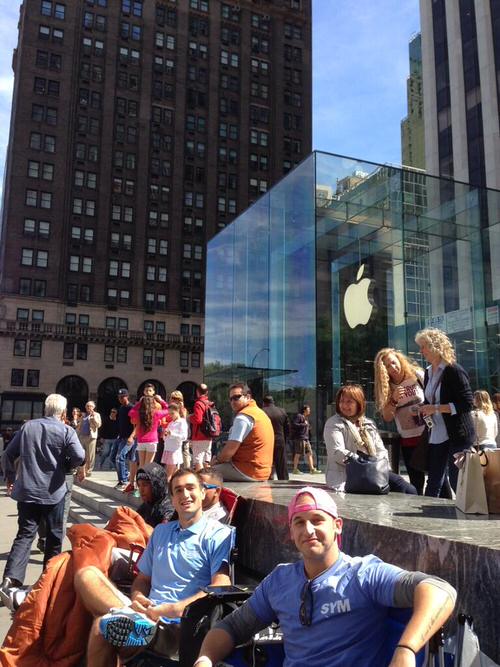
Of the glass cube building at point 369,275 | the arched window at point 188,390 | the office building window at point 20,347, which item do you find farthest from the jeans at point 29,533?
the arched window at point 188,390

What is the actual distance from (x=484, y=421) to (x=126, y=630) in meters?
6.31

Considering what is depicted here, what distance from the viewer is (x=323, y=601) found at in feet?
8.47

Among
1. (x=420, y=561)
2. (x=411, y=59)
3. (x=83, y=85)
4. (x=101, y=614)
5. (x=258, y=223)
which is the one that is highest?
(x=411, y=59)

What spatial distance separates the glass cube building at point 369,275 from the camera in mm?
18016

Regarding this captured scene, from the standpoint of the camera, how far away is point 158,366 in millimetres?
61031

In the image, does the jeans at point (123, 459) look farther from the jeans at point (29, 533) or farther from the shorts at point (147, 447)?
the jeans at point (29, 533)

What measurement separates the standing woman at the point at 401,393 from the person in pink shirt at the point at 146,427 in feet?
19.5

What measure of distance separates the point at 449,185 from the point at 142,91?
2117 inches

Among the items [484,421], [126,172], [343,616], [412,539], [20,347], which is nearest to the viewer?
[343,616]

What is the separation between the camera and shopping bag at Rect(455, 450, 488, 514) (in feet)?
11.7

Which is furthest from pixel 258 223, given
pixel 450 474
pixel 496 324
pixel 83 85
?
pixel 83 85

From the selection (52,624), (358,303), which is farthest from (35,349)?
(52,624)

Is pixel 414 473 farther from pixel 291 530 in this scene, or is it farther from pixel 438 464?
pixel 291 530

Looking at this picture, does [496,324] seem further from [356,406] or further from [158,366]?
[158,366]
